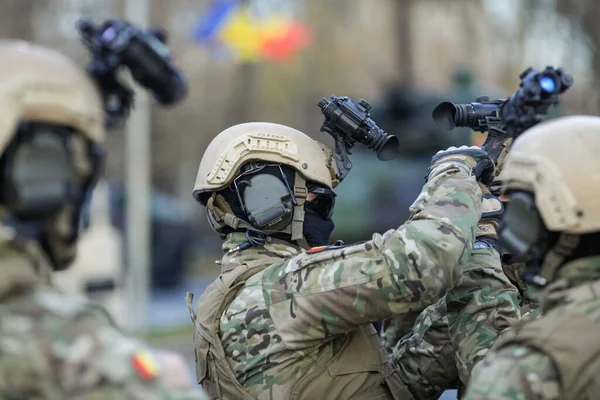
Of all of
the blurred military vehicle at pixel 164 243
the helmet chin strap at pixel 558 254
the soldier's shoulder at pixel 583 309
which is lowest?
the blurred military vehicle at pixel 164 243

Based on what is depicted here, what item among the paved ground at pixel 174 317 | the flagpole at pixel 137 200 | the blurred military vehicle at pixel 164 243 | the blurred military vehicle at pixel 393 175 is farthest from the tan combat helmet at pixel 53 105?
the blurred military vehicle at pixel 164 243

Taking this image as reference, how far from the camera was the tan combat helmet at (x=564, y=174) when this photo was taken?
10.5ft

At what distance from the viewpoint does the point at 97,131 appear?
3.12 meters

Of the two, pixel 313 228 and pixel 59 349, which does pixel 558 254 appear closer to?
pixel 313 228

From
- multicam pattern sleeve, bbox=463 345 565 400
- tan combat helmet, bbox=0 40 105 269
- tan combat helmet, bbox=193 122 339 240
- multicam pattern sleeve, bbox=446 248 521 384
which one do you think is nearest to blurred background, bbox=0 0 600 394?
tan combat helmet, bbox=0 40 105 269

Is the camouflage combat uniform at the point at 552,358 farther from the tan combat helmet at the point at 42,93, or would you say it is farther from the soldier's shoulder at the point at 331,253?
the tan combat helmet at the point at 42,93

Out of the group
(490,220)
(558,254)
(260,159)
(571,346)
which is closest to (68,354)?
(571,346)

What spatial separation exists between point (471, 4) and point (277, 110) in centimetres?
1285

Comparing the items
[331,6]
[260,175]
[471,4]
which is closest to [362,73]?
→ [331,6]

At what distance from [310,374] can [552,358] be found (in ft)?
3.79

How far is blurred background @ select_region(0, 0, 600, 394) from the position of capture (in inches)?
671

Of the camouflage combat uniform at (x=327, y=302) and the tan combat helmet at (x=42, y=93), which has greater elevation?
the tan combat helmet at (x=42, y=93)

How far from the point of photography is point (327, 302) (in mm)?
3801

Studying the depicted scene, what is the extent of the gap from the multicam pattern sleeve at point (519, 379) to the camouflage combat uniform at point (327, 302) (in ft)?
2.22
